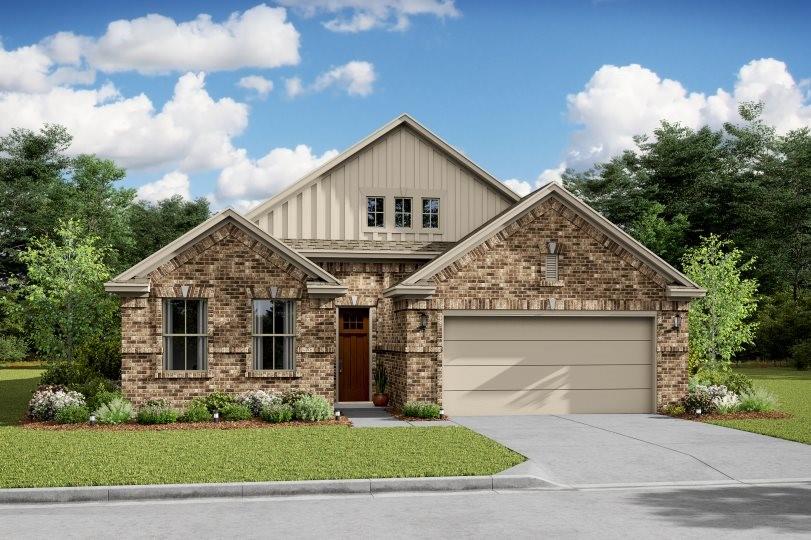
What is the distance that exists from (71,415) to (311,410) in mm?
5181

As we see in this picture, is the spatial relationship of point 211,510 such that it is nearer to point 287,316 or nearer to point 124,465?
point 124,465

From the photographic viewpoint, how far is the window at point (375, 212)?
2498cm

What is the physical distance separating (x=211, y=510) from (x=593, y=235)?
546 inches

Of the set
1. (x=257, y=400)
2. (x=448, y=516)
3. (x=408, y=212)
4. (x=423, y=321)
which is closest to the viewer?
(x=448, y=516)

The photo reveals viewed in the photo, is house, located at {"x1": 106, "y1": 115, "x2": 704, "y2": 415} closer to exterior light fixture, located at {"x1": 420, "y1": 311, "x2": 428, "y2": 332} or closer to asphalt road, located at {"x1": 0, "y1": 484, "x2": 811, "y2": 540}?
exterior light fixture, located at {"x1": 420, "y1": 311, "x2": 428, "y2": 332}

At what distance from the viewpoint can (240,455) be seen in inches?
540

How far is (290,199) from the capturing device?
24.6m

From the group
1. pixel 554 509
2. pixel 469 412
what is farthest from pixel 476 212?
pixel 554 509

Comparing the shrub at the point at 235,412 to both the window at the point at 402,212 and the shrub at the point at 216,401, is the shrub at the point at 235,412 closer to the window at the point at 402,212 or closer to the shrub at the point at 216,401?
the shrub at the point at 216,401

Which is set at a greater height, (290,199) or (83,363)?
(290,199)

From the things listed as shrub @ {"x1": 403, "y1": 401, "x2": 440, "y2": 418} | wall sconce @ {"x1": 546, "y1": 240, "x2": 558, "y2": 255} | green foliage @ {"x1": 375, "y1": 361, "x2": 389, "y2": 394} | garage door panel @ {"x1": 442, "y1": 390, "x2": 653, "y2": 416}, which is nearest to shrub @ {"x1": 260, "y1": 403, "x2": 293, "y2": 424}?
shrub @ {"x1": 403, "y1": 401, "x2": 440, "y2": 418}

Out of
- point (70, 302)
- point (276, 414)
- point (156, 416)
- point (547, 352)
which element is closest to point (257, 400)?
point (276, 414)

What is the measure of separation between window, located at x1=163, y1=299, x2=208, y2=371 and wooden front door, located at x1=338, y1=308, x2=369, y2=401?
513cm

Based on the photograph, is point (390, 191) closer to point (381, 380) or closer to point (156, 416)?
point (381, 380)
